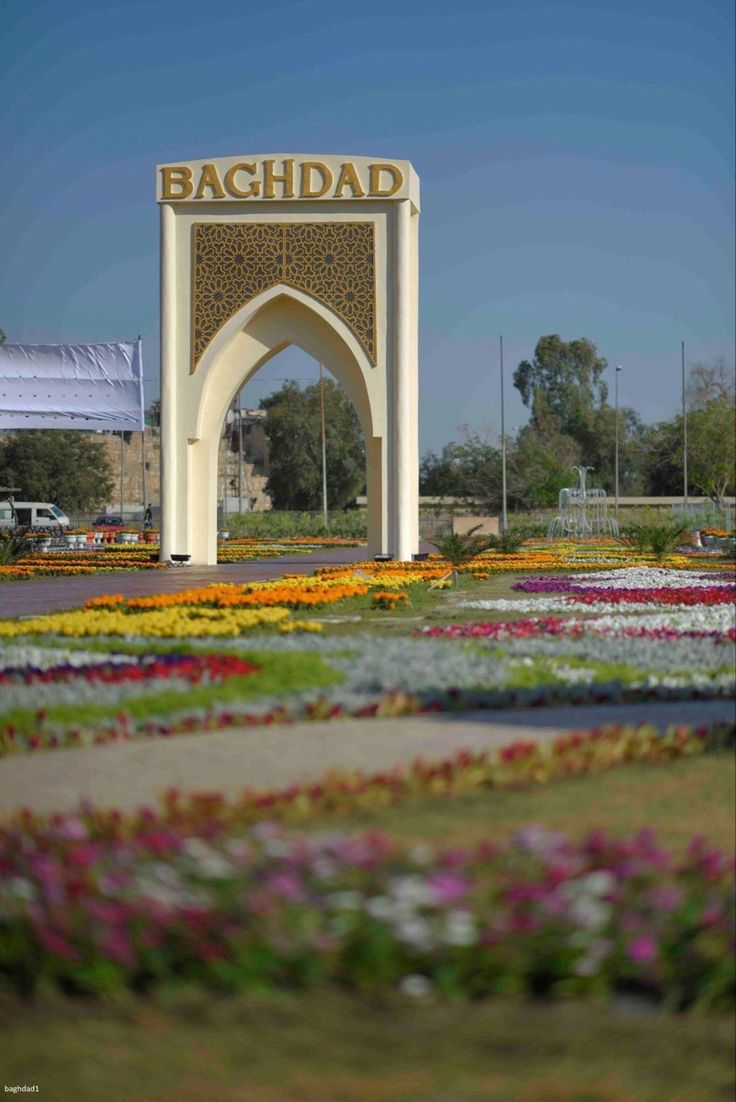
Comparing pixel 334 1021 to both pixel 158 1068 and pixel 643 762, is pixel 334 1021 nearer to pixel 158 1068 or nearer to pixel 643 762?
pixel 158 1068

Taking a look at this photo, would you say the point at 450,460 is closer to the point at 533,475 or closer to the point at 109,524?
the point at 533,475

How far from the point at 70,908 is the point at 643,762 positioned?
2673 mm

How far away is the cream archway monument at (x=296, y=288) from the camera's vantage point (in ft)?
84.0

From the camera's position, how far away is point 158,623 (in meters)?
10.3

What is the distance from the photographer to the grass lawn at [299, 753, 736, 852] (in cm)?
432

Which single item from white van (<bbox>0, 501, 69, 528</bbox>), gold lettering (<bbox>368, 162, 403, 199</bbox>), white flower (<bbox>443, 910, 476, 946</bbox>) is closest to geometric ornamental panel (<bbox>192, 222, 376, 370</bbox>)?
gold lettering (<bbox>368, 162, 403, 199</bbox>)

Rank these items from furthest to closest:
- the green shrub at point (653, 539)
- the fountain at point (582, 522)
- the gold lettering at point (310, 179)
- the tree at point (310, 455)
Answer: the tree at point (310, 455), the fountain at point (582, 522), the gold lettering at point (310, 179), the green shrub at point (653, 539)

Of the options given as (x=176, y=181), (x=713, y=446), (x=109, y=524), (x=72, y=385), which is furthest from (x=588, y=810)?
(x=713, y=446)

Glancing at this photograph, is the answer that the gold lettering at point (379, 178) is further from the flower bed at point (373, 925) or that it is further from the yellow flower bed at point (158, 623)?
the flower bed at point (373, 925)

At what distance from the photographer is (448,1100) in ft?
9.20

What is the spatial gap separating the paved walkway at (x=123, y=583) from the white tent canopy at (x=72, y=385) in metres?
3.80

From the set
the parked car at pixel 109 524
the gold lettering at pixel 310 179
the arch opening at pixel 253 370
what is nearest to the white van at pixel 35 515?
the parked car at pixel 109 524

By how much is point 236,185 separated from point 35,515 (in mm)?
25460

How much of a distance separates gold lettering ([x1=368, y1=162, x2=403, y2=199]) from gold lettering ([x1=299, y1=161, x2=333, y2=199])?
72 cm
